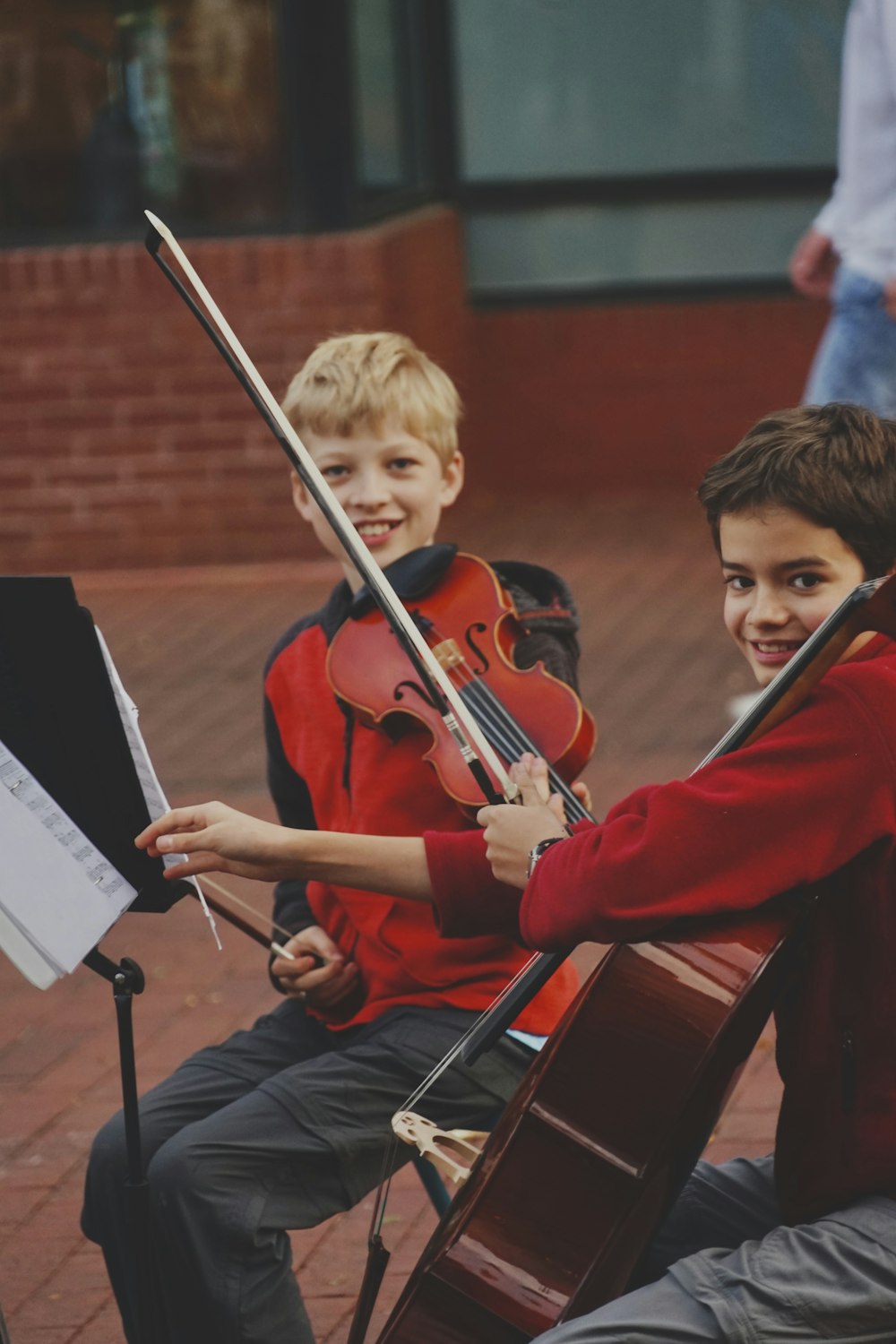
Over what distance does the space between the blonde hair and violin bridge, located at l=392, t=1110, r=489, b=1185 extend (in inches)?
42.8

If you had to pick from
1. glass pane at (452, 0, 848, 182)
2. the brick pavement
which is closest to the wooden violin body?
the brick pavement

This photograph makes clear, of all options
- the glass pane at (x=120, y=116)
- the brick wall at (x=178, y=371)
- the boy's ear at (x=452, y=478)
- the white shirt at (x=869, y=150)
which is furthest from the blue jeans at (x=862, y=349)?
the glass pane at (x=120, y=116)

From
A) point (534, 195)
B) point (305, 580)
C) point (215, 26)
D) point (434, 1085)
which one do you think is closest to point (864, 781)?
point (434, 1085)

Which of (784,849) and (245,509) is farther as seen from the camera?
(245,509)

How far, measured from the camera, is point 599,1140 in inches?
81.4

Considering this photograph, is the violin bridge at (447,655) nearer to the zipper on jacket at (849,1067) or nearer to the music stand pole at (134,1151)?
the music stand pole at (134,1151)

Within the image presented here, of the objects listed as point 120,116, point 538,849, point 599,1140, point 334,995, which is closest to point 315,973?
point 334,995

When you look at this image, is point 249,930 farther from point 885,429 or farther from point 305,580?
point 305,580

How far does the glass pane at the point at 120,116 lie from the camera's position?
806 centimetres

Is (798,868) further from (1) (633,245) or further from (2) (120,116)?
(1) (633,245)

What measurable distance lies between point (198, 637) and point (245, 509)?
92cm

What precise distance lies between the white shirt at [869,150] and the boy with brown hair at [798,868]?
3184mm

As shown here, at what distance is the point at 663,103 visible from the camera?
8.95m

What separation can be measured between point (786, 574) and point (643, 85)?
725 cm
